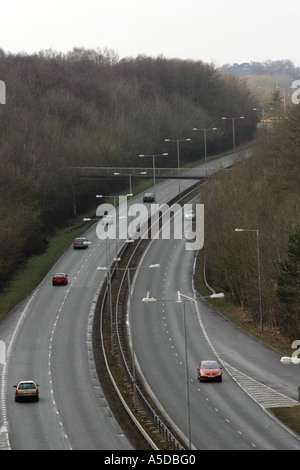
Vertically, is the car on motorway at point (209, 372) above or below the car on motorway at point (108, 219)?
below

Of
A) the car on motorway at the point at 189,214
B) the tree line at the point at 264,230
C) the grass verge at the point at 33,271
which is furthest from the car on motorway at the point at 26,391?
the car on motorway at the point at 189,214

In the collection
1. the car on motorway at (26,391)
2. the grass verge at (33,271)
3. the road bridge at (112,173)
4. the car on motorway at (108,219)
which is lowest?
the grass verge at (33,271)

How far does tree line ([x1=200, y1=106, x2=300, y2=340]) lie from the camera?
73.9 m

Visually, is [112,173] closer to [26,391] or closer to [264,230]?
[264,230]

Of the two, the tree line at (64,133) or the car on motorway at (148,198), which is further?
the car on motorway at (148,198)

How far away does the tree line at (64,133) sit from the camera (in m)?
110

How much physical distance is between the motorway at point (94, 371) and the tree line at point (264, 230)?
13.4 feet

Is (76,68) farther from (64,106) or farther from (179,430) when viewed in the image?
(179,430)

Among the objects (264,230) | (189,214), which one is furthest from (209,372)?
(189,214)

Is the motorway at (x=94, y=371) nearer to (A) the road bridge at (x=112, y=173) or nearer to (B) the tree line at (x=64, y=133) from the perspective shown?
(B) the tree line at (x=64, y=133)

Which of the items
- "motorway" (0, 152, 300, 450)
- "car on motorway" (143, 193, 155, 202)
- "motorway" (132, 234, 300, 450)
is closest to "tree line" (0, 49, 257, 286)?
"car on motorway" (143, 193, 155, 202)

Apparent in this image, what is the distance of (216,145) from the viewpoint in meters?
192
